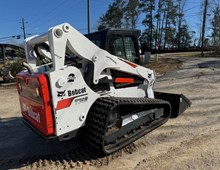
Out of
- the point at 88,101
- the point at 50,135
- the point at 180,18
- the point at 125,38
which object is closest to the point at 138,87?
the point at 125,38

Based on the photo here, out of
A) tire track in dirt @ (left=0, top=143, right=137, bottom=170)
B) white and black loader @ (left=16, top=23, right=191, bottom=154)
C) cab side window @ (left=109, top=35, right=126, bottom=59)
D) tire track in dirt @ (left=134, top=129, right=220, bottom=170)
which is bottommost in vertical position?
tire track in dirt @ (left=0, top=143, right=137, bottom=170)

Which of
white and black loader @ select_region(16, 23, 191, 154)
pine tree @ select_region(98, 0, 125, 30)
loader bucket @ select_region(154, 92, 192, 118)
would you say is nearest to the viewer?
white and black loader @ select_region(16, 23, 191, 154)

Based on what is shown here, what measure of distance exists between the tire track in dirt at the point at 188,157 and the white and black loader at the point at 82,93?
0.57 m

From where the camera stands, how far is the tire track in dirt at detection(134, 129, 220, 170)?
355 cm

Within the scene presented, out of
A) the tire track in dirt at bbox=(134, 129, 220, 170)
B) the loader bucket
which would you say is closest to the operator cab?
the loader bucket

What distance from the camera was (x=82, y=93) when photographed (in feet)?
11.9

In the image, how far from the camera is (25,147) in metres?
4.59

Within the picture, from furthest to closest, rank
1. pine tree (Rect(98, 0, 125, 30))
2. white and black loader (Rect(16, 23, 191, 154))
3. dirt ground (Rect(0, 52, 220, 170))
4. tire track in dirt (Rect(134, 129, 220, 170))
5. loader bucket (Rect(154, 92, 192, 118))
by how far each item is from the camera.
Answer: pine tree (Rect(98, 0, 125, 30))
loader bucket (Rect(154, 92, 192, 118))
dirt ground (Rect(0, 52, 220, 170))
tire track in dirt (Rect(134, 129, 220, 170))
white and black loader (Rect(16, 23, 191, 154))

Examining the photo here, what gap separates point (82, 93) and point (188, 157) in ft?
6.08

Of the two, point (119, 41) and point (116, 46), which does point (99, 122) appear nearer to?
point (116, 46)

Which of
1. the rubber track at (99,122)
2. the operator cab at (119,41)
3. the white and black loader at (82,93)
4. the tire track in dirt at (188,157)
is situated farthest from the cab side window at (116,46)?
the tire track in dirt at (188,157)

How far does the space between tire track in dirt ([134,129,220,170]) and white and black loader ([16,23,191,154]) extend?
0.57 meters

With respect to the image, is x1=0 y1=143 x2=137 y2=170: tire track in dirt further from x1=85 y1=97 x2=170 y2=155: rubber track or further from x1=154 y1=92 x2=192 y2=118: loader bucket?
x1=154 y1=92 x2=192 y2=118: loader bucket

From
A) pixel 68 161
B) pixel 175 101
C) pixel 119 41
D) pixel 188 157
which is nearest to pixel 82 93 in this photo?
pixel 68 161
